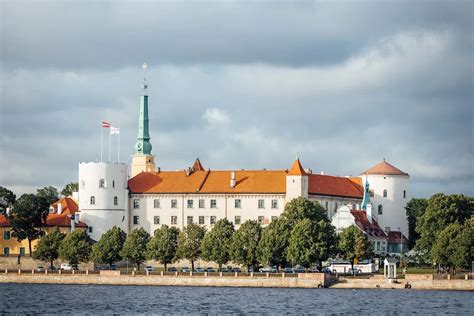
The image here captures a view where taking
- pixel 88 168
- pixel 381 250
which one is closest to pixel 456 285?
pixel 381 250

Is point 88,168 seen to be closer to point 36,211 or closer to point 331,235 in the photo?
point 36,211

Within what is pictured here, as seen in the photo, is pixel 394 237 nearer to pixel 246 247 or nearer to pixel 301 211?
pixel 301 211

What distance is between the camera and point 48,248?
14175cm

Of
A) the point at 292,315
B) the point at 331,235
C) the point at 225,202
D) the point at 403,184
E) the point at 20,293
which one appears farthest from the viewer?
the point at 403,184

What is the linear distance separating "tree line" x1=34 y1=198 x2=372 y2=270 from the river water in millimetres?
7202

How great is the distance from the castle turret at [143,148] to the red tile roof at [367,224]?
109 feet

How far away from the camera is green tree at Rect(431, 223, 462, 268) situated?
4904 inches

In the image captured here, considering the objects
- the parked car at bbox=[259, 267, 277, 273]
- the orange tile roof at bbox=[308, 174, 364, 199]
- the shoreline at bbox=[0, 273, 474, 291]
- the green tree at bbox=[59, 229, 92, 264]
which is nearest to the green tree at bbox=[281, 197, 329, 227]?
the parked car at bbox=[259, 267, 277, 273]

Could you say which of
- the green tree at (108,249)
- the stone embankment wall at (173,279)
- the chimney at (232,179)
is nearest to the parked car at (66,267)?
the green tree at (108,249)

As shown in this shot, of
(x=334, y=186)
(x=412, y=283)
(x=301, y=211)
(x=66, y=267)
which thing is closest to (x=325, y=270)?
(x=301, y=211)

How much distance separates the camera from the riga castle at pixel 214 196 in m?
158

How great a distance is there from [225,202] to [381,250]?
1935 cm

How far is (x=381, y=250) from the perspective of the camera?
162 metres

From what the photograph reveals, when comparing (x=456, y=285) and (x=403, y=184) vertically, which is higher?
(x=403, y=184)
